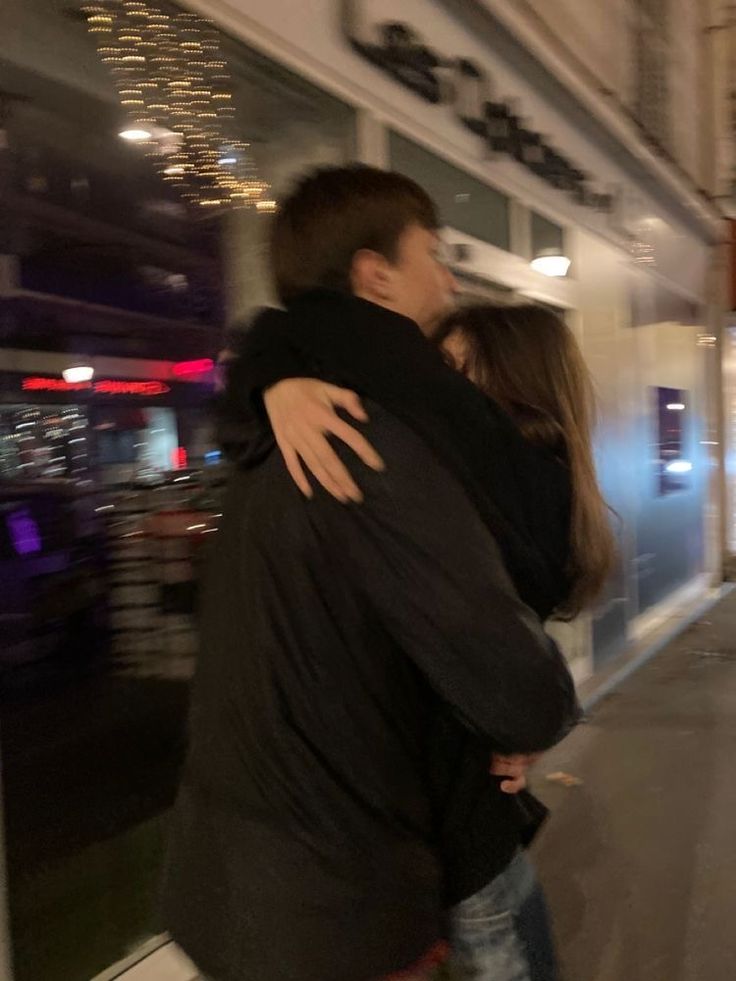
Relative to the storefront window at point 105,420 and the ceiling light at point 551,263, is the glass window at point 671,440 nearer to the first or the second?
the ceiling light at point 551,263

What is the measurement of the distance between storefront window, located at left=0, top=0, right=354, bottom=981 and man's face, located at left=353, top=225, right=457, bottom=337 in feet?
3.77

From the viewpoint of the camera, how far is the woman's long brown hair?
4.05 feet

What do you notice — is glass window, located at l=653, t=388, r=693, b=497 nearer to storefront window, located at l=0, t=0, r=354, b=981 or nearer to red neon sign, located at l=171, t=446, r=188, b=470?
storefront window, located at l=0, t=0, r=354, b=981

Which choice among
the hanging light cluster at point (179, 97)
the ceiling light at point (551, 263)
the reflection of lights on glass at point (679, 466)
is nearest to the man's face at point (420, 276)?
the hanging light cluster at point (179, 97)

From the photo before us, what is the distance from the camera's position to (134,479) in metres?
2.73

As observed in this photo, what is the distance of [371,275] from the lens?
3.96 ft

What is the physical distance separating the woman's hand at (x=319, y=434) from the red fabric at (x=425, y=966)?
1.91 feet

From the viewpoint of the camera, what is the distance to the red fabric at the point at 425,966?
1.06 meters

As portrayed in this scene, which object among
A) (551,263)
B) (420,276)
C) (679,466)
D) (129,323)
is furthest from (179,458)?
(679,466)

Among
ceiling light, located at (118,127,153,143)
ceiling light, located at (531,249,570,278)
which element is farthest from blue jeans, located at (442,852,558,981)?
ceiling light, located at (531,249,570,278)

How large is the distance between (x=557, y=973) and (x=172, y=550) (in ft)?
6.33

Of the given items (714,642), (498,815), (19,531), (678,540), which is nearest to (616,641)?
(714,642)

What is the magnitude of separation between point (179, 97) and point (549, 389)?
7.17ft

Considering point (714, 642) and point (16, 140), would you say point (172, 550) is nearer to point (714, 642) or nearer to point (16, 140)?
point (16, 140)
